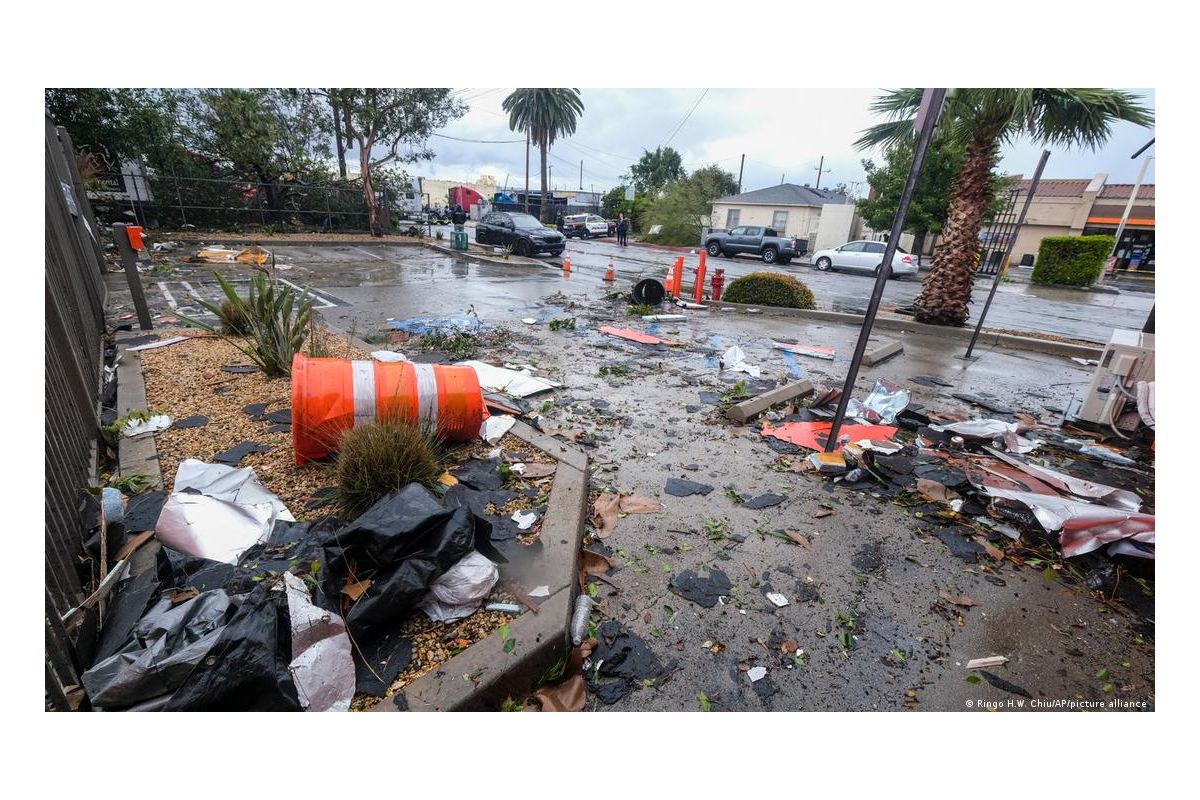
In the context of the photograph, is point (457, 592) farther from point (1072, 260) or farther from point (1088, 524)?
point (1072, 260)

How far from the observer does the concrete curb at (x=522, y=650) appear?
177cm

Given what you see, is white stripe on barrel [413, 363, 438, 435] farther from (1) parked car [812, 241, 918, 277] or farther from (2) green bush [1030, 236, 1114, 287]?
(2) green bush [1030, 236, 1114, 287]

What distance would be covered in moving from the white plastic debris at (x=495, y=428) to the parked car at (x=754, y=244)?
73.4 feet

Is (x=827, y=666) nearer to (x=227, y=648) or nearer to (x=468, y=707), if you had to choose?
(x=468, y=707)

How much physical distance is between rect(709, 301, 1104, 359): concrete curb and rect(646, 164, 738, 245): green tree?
2250 centimetres

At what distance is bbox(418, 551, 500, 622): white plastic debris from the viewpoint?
211 cm

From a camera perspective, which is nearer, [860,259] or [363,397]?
[363,397]

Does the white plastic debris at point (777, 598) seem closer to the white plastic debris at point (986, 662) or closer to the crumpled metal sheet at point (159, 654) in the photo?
the white plastic debris at point (986, 662)

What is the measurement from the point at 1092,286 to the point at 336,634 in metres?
29.6

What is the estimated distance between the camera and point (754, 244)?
23.8 meters

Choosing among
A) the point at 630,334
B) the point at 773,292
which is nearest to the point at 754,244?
the point at 773,292

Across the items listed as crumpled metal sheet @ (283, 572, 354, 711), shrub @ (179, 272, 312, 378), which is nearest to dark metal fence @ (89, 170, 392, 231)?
shrub @ (179, 272, 312, 378)

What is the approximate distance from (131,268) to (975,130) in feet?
42.2

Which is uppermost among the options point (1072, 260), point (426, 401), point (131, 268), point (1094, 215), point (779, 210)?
point (1094, 215)
